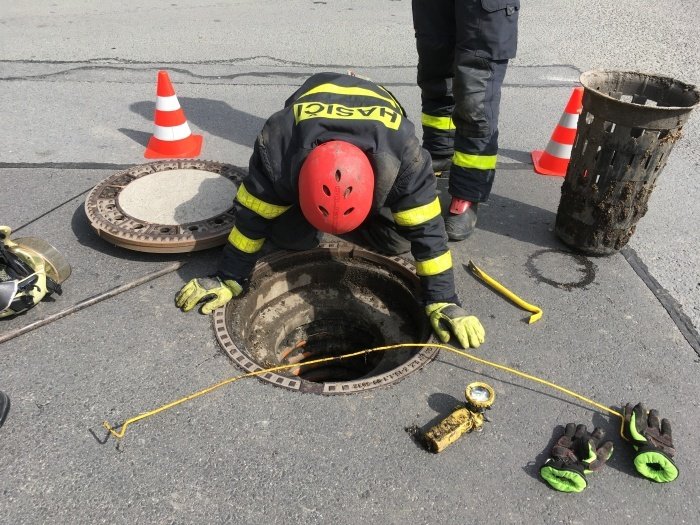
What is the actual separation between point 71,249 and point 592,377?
2.90 metres

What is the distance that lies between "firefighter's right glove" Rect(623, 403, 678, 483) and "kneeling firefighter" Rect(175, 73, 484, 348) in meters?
0.71

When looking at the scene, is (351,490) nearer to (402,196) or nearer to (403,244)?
(402,196)

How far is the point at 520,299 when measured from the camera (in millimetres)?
2844

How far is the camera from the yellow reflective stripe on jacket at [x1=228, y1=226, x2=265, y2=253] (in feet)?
8.74

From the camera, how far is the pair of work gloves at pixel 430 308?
8.29 feet

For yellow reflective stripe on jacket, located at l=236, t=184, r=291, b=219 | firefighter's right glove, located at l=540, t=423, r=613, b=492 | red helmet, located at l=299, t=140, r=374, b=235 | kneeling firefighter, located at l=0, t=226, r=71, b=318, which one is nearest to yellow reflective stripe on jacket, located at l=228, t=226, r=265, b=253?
yellow reflective stripe on jacket, located at l=236, t=184, r=291, b=219

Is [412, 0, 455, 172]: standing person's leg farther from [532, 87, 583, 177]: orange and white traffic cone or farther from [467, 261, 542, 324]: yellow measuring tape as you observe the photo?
[467, 261, 542, 324]: yellow measuring tape

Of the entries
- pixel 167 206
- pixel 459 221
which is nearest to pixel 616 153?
pixel 459 221

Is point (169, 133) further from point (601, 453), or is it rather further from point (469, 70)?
point (601, 453)

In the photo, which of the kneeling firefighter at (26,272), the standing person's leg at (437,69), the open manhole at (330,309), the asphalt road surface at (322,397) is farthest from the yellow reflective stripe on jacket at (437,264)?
the kneeling firefighter at (26,272)

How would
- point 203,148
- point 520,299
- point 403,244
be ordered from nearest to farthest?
point 520,299 < point 403,244 < point 203,148

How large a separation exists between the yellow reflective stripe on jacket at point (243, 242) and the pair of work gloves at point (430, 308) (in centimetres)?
19

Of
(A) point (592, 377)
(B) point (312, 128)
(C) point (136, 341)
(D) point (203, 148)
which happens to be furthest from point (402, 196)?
(D) point (203, 148)

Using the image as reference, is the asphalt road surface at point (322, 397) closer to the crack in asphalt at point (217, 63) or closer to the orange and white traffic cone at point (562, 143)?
the orange and white traffic cone at point (562, 143)
